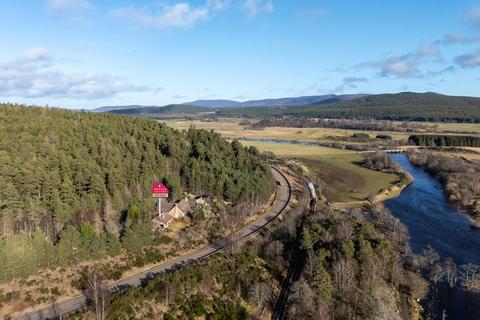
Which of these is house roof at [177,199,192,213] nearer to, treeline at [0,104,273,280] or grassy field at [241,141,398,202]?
treeline at [0,104,273,280]

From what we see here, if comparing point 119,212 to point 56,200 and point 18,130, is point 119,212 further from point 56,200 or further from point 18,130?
point 18,130

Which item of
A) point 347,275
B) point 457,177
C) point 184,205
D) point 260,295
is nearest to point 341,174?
point 457,177

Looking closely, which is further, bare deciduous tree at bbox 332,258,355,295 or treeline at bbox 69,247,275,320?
bare deciduous tree at bbox 332,258,355,295

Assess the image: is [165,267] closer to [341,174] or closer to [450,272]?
[450,272]

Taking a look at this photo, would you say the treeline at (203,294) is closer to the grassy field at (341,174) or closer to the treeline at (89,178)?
the treeline at (89,178)

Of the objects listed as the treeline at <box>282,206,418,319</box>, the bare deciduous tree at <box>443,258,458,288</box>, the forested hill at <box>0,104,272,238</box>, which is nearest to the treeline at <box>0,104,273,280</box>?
the forested hill at <box>0,104,272,238</box>

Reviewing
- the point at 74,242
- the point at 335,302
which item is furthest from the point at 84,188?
the point at 335,302
